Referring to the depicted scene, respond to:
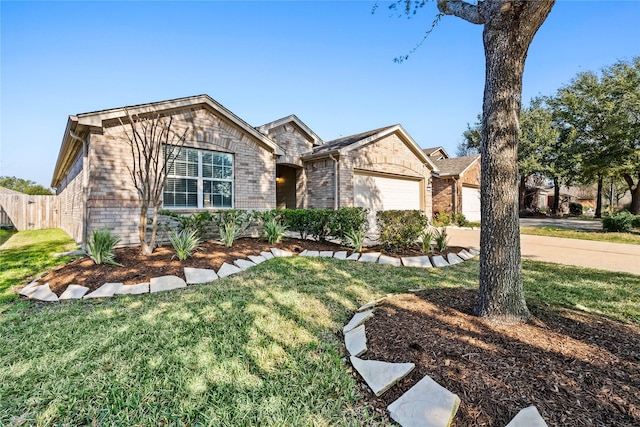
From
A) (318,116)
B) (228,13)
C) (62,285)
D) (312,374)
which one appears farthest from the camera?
(318,116)

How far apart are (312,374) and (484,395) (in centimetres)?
129

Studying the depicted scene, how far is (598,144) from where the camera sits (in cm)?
1891

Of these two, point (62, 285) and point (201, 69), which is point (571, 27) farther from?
point (62, 285)

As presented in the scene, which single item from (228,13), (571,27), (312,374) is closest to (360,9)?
(228,13)

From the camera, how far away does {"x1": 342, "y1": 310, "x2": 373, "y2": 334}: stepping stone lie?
312cm

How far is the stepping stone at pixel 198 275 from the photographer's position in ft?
16.3

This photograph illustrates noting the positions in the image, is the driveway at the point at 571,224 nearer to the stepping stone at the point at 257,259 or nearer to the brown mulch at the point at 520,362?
the brown mulch at the point at 520,362

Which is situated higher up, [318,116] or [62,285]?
[318,116]

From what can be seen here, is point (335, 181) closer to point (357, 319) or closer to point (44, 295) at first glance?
point (357, 319)

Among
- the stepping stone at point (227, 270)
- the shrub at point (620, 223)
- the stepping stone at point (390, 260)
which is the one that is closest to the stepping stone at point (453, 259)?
the stepping stone at point (390, 260)

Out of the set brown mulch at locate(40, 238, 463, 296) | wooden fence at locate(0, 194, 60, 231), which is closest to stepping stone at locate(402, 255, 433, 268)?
brown mulch at locate(40, 238, 463, 296)

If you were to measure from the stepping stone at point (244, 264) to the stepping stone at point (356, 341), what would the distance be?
3.42 meters

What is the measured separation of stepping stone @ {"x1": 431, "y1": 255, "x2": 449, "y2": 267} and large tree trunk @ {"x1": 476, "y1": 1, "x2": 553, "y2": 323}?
3.52 metres

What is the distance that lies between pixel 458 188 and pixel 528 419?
720 inches
